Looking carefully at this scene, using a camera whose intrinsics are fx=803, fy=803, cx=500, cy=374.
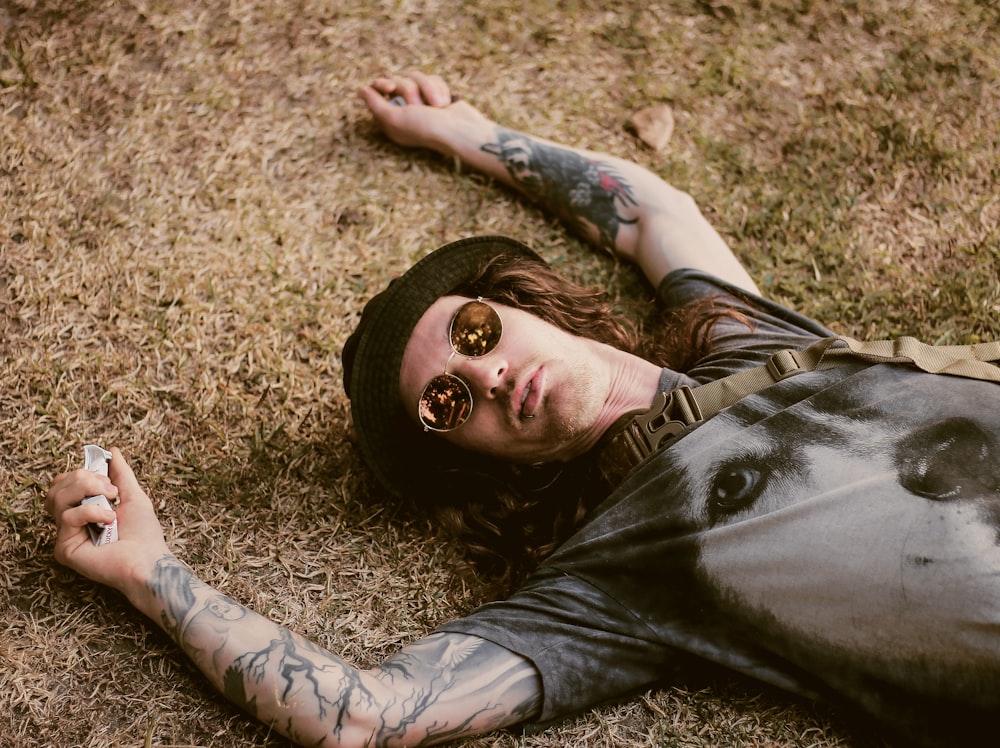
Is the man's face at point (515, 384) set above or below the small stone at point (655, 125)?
below

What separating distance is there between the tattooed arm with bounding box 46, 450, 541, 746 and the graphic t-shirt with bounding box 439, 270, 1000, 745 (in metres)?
0.11

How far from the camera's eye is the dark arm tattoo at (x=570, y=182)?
130 inches

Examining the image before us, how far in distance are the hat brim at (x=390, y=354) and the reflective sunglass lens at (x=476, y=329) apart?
14 centimetres

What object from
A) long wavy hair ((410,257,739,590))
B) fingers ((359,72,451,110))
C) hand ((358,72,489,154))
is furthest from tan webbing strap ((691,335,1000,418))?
fingers ((359,72,451,110))

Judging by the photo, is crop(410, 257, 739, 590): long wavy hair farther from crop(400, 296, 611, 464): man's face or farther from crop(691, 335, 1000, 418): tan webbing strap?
crop(691, 335, 1000, 418): tan webbing strap

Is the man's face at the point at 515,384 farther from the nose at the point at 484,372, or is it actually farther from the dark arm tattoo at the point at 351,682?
the dark arm tattoo at the point at 351,682

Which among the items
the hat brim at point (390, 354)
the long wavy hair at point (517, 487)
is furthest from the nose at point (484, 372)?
the long wavy hair at point (517, 487)

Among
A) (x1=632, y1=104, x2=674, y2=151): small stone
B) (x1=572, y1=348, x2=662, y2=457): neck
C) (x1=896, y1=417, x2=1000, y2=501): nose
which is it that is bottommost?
(x1=572, y1=348, x2=662, y2=457): neck

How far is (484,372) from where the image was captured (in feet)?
8.55

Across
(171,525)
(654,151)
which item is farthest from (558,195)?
(171,525)

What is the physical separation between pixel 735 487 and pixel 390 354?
1.17 m

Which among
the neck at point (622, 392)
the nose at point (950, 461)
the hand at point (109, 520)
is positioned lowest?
the hand at point (109, 520)

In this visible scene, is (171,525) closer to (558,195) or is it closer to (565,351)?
(565,351)

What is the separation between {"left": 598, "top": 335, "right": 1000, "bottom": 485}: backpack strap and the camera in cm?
249
